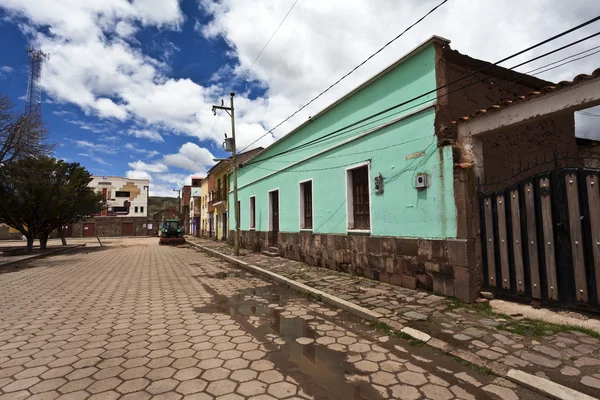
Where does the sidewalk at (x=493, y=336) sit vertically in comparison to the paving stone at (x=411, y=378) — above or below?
above

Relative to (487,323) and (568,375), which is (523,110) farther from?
(568,375)

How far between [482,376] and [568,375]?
2.42 ft

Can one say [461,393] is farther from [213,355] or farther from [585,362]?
[213,355]

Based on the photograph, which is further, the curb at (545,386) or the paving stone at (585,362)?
the paving stone at (585,362)

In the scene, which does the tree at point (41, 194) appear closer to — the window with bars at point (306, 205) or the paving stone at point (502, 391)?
the window with bars at point (306, 205)

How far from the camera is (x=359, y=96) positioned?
814 centimetres

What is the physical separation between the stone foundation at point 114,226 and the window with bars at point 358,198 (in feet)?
149

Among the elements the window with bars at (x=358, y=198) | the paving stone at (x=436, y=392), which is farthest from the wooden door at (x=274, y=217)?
the paving stone at (x=436, y=392)

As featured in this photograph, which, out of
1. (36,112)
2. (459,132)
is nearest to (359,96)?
(459,132)

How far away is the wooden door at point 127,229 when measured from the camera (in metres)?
46.7

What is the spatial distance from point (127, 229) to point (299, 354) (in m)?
51.4

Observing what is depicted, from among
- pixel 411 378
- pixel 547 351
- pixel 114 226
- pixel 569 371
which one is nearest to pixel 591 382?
pixel 569 371

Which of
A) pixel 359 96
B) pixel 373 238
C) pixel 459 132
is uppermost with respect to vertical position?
pixel 359 96

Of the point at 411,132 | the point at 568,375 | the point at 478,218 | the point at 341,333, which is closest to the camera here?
the point at 568,375
